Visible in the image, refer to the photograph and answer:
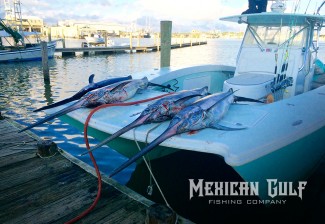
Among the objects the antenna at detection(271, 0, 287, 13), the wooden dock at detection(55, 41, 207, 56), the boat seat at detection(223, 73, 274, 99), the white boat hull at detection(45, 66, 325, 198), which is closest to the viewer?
the white boat hull at detection(45, 66, 325, 198)

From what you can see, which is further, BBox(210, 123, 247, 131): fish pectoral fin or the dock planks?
the dock planks

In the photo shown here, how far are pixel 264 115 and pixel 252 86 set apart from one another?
56.0 inches

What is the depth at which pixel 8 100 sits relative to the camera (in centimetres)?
1173

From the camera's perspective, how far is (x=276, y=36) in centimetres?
575

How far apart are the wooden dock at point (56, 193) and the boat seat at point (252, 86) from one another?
2619mm

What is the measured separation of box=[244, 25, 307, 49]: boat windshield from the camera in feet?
18.4

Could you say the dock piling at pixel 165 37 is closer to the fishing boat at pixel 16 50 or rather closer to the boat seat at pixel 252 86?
the boat seat at pixel 252 86

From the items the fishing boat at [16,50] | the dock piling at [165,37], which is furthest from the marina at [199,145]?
the fishing boat at [16,50]

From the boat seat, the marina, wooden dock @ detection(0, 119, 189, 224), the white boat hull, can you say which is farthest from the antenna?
wooden dock @ detection(0, 119, 189, 224)

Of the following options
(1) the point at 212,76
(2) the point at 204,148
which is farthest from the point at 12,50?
(2) the point at 204,148

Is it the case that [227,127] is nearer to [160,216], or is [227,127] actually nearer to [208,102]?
[208,102]

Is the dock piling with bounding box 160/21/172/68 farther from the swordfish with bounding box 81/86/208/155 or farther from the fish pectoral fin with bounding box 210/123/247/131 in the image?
the fish pectoral fin with bounding box 210/123/247/131

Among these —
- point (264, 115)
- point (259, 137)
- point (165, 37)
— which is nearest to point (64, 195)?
point (259, 137)

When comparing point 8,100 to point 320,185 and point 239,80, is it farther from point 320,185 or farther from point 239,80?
point 320,185
